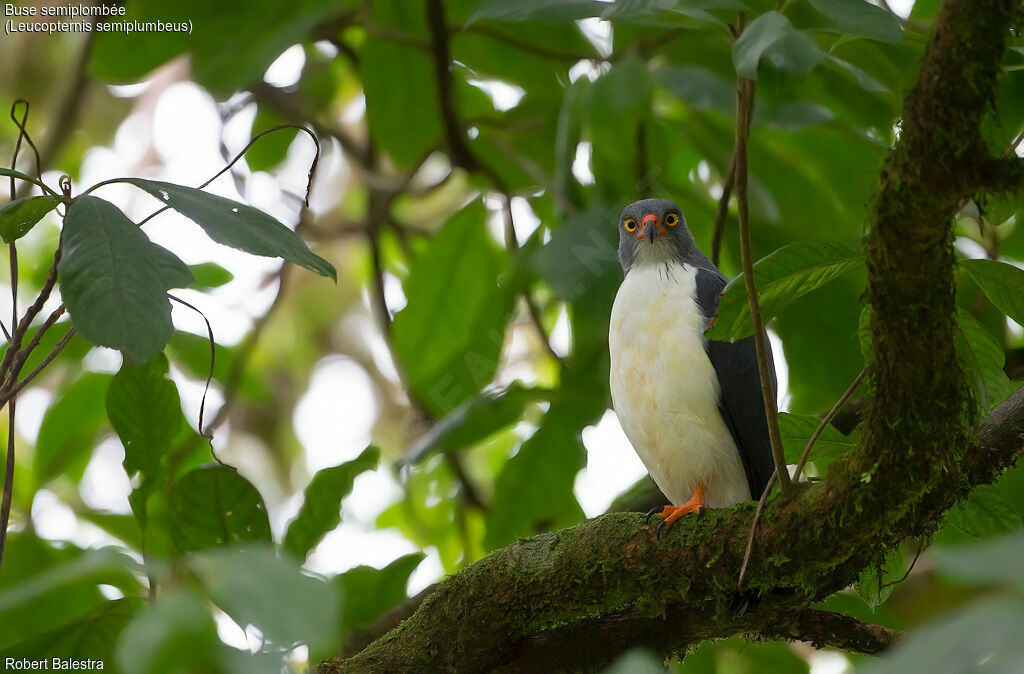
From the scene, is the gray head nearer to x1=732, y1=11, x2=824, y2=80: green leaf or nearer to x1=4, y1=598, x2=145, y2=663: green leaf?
x1=732, y1=11, x2=824, y2=80: green leaf

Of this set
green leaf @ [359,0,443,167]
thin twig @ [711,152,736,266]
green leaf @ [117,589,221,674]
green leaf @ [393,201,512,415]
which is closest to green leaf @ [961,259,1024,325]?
thin twig @ [711,152,736,266]

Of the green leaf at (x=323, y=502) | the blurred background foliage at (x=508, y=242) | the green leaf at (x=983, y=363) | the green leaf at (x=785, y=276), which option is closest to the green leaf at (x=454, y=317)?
the blurred background foliage at (x=508, y=242)

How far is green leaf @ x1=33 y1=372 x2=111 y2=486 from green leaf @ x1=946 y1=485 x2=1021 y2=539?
3183mm

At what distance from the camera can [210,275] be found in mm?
3883

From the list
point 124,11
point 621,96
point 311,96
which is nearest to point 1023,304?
point 621,96

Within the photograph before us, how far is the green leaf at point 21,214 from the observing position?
2094mm

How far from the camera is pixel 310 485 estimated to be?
119 inches

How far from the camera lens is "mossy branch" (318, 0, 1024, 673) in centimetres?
185

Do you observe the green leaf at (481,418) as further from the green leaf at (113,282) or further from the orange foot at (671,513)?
the green leaf at (113,282)

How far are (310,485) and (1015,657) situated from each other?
7.97ft

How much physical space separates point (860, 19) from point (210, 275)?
104 inches

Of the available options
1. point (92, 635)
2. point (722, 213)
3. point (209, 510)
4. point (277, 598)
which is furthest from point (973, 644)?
point (722, 213)

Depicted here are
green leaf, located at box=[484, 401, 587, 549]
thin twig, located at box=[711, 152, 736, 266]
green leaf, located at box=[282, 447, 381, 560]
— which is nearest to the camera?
green leaf, located at box=[282, 447, 381, 560]

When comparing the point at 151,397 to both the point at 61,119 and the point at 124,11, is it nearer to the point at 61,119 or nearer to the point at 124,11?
the point at 124,11
